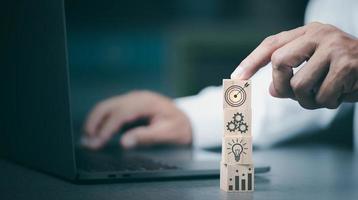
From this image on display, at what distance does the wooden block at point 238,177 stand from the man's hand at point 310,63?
0.14 m

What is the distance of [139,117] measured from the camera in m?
1.93

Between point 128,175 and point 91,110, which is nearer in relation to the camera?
point 128,175

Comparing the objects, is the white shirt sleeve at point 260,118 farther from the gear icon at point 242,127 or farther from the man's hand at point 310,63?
the gear icon at point 242,127

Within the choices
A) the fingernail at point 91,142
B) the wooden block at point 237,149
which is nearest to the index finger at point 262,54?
the wooden block at point 237,149

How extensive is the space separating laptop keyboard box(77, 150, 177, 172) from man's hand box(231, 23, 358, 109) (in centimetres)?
26

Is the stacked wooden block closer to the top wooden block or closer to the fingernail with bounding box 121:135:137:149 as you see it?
the top wooden block

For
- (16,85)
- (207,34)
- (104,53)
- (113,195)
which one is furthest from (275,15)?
(113,195)

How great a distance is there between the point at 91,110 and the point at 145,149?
0.68 feet

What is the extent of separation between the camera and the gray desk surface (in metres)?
1.09

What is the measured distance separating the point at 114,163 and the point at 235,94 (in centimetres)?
39

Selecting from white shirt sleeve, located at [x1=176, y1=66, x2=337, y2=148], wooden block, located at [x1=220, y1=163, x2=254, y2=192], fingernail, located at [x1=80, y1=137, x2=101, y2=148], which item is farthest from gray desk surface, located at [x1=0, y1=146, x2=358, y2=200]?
white shirt sleeve, located at [x1=176, y1=66, x2=337, y2=148]

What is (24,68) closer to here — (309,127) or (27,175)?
(27,175)

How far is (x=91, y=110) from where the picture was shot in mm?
1985

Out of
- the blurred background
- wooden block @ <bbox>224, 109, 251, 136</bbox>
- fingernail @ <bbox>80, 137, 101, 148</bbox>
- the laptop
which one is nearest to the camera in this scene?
wooden block @ <bbox>224, 109, 251, 136</bbox>
